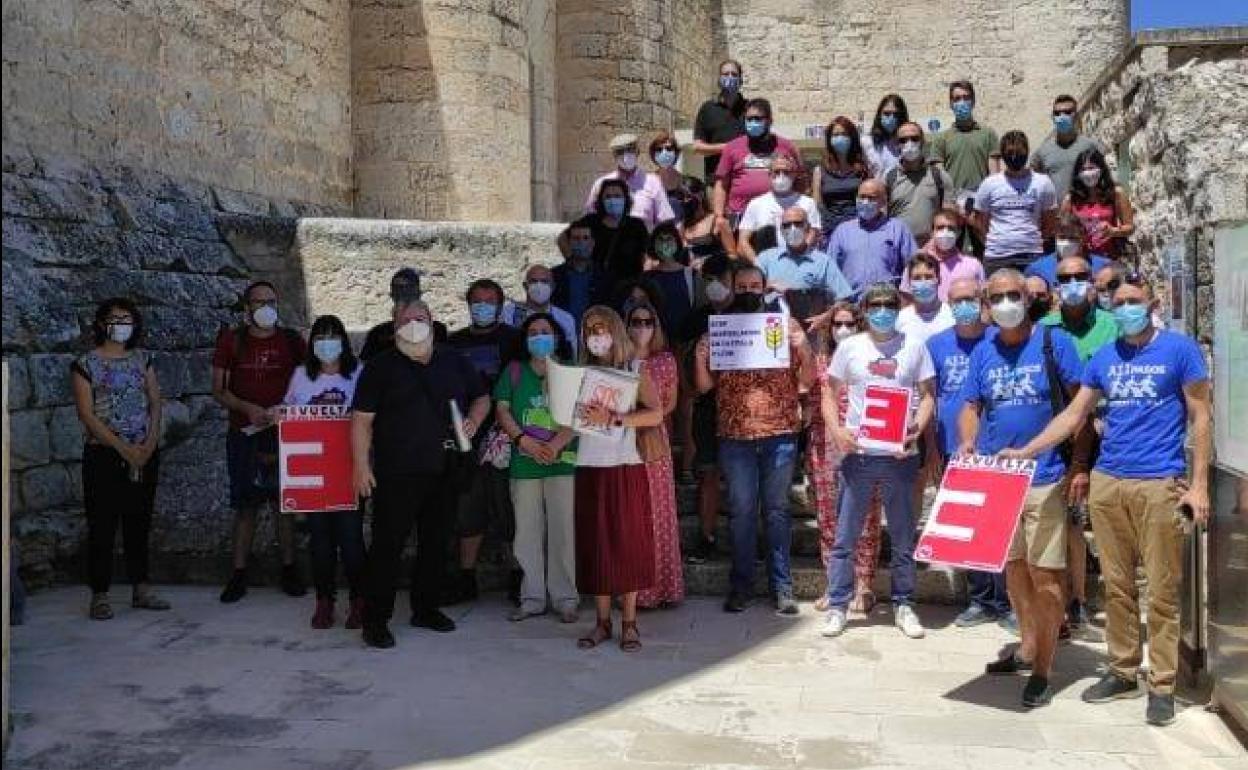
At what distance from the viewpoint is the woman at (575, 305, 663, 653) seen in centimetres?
600

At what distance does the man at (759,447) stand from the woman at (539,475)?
0.83m

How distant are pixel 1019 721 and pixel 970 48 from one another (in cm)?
1386

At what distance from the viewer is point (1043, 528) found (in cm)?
509

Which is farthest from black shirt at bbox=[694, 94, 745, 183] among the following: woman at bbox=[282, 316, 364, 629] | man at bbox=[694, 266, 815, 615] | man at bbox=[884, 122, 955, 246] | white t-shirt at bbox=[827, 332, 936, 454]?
woman at bbox=[282, 316, 364, 629]

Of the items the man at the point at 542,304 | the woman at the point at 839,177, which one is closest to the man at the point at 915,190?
the woman at the point at 839,177

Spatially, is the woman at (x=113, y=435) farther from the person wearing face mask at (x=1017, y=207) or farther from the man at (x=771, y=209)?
the person wearing face mask at (x=1017, y=207)

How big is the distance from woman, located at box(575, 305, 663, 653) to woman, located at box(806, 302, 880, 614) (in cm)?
105

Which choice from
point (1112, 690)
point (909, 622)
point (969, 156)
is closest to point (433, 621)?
point (909, 622)

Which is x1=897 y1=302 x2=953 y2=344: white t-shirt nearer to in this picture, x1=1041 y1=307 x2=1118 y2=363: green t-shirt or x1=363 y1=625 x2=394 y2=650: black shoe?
x1=1041 y1=307 x2=1118 y2=363: green t-shirt

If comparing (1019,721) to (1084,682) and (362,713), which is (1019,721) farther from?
(362,713)

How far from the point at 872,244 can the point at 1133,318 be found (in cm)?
279

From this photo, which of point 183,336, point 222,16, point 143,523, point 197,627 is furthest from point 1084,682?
point 222,16

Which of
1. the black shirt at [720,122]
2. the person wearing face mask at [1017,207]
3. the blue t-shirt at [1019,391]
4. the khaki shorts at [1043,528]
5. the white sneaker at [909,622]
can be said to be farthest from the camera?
the black shirt at [720,122]

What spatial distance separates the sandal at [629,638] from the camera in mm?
5930
